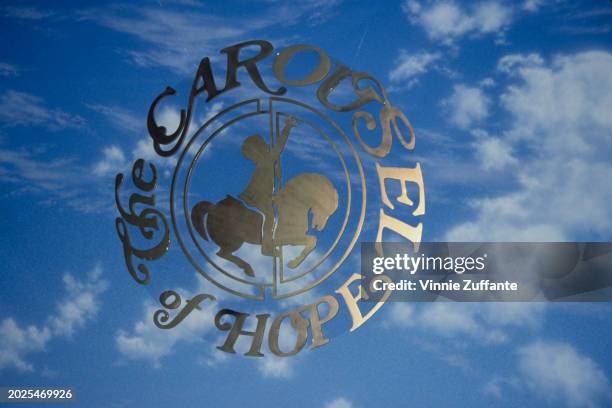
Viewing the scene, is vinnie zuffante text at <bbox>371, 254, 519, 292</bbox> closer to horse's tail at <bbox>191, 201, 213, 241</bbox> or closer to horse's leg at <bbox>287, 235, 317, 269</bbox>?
horse's leg at <bbox>287, 235, 317, 269</bbox>

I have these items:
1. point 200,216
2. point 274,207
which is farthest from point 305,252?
point 200,216

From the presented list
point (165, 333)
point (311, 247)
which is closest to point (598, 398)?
point (311, 247)

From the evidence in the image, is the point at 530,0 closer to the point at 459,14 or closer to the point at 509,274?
the point at 459,14

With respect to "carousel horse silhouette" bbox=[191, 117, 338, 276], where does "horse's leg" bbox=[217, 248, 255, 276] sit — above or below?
below

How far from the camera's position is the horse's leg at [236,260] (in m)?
3.02

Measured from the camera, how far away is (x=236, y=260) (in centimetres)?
303

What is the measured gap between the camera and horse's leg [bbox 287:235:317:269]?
118 inches

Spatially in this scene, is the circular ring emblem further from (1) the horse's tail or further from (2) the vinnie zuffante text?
(2) the vinnie zuffante text

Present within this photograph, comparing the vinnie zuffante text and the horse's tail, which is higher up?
the horse's tail

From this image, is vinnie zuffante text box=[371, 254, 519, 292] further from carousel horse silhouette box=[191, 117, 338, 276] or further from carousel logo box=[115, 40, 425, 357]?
carousel horse silhouette box=[191, 117, 338, 276]

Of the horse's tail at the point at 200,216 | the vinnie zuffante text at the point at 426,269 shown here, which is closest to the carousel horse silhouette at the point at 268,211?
the horse's tail at the point at 200,216

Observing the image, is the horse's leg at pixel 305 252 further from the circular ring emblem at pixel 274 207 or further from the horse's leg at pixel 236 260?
the horse's leg at pixel 236 260

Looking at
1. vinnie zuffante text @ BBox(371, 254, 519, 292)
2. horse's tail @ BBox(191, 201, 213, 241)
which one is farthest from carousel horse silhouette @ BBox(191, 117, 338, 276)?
vinnie zuffante text @ BBox(371, 254, 519, 292)

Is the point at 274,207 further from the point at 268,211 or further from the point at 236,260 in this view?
the point at 236,260
